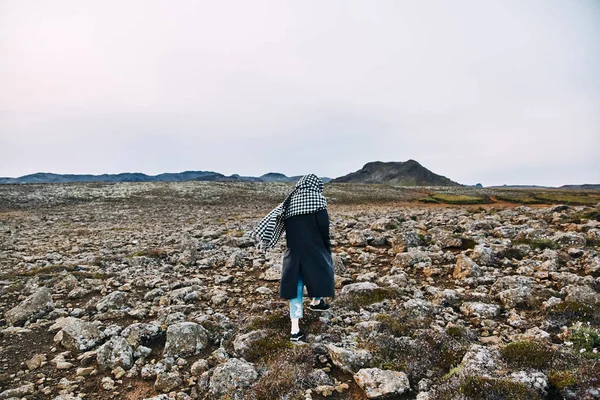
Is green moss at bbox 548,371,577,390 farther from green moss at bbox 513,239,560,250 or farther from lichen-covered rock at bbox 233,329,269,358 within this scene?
green moss at bbox 513,239,560,250

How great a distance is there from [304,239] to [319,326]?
1.75 m

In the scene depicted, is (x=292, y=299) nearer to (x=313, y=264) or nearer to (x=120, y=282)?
(x=313, y=264)

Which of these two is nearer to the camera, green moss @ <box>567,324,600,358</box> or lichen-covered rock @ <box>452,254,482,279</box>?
green moss @ <box>567,324,600,358</box>

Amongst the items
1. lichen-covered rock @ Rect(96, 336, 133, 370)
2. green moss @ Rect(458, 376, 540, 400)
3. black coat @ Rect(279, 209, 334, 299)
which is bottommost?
lichen-covered rock @ Rect(96, 336, 133, 370)

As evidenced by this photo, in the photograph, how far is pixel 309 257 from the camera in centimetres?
716

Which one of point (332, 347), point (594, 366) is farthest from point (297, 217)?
point (594, 366)

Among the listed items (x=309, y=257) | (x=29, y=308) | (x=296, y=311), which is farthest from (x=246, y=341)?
(x=29, y=308)

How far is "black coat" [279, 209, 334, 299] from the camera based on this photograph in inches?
279

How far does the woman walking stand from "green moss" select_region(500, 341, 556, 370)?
Answer: 3.20m

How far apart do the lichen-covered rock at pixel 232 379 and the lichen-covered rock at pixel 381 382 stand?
1.60 meters

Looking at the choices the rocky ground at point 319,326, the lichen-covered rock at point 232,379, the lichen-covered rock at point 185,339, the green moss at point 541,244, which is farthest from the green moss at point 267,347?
the green moss at point 541,244

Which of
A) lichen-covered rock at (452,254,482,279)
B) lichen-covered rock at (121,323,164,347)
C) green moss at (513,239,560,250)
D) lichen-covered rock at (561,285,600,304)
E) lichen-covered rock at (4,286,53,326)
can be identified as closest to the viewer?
lichen-covered rock at (121,323,164,347)

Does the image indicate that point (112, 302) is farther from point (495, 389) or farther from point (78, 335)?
point (495, 389)

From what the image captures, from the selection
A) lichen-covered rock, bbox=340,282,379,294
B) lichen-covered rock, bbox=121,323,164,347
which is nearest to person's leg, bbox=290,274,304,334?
lichen-covered rock, bbox=340,282,379,294
